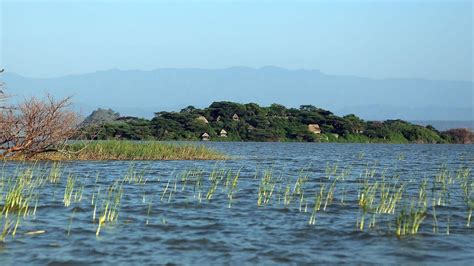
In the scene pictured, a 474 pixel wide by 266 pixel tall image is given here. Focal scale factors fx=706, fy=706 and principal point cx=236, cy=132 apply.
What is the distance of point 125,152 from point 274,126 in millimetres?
101184

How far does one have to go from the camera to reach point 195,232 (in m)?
17.2

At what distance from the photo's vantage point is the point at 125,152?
43.9 meters

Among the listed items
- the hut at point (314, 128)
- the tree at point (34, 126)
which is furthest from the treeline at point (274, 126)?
the tree at point (34, 126)

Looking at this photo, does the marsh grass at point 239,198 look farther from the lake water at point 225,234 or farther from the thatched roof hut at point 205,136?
the thatched roof hut at point 205,136

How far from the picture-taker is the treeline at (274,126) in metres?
131

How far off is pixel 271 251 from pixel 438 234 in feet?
15.8

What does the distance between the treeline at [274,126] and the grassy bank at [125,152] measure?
7813 cm

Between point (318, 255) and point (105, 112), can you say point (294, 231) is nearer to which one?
point (318, 255)

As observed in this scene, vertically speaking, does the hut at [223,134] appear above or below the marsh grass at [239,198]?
above

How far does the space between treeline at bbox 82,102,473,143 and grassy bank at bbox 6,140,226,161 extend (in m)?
78.1

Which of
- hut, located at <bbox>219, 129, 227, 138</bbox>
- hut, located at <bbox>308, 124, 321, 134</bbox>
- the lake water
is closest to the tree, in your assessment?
the lake water

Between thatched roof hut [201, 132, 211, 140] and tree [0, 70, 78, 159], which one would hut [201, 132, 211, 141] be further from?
tree [0, 70, 78, 159]

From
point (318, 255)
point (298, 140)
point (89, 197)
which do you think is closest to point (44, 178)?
point (89, 197)

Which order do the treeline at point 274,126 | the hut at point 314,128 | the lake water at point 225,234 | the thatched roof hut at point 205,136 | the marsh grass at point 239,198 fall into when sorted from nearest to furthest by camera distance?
the lake water at point 225,234
the marsh grass at point 239,198
the treeline at point 274,126
the thatched roof hut at point 205,136
the hut at point 314,128
